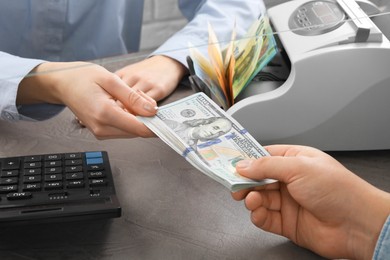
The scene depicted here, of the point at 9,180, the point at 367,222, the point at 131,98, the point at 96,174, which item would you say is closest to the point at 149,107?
the point at 131,98

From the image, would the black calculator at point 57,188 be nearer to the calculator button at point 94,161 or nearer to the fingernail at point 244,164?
the calculator button at point 94,161

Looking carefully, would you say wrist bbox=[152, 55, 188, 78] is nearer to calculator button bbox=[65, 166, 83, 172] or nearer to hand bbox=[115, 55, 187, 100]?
hand bbox=[115, 55, 187, 100]

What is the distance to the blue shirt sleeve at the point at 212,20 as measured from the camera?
2.89ft

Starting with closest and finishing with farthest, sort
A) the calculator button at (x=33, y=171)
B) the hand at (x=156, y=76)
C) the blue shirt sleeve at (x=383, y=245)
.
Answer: the blue shirt sleeve at (x=383, y=245) < the calculator button at (x=33, y=171) < the hand at (x=156, y=76)

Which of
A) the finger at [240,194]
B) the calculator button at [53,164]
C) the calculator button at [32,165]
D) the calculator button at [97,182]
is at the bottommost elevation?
the calculator button at [32,165]

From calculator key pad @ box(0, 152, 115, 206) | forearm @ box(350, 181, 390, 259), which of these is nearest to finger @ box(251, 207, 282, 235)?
forearm @ box(350, 181, 390, 259)

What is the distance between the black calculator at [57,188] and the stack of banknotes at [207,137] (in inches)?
4.3

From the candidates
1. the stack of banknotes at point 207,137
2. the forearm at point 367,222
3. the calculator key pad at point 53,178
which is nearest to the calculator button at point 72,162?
the calculator key pad at point 53,178

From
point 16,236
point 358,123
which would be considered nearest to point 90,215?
point 16,236

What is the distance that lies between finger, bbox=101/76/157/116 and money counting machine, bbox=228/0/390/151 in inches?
5.9

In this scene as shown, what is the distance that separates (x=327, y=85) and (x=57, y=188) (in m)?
0.47

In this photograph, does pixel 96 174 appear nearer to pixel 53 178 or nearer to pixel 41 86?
pixel 53 178

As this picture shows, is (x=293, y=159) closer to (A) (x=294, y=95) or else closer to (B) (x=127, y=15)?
(A) (x=294, y=95)

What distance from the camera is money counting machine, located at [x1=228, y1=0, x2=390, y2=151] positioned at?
39.2 inches
